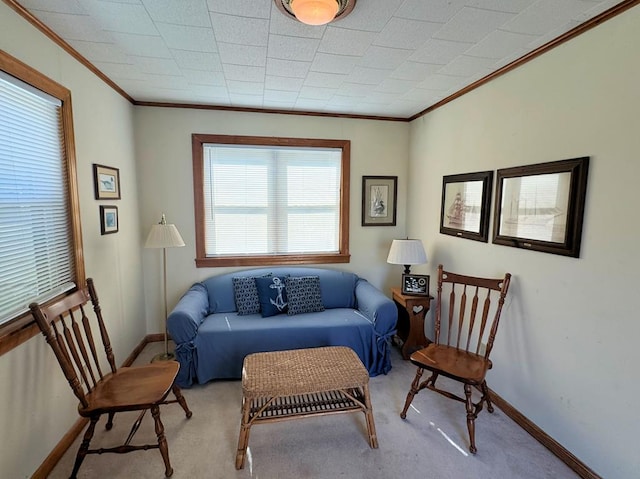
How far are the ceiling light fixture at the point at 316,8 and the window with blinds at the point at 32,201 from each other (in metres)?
1.35

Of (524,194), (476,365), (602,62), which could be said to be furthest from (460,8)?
(476,365)

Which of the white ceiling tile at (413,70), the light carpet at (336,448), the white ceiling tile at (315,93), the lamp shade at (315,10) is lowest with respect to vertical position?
the light carpet at (336,448)

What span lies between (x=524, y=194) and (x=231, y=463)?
2.45 metres

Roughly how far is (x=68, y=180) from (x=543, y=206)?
2.95 meters

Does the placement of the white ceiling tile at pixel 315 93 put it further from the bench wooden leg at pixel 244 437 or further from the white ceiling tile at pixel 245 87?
the bench wooden leg at pixel 244 437

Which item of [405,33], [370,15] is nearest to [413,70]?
[405,33]

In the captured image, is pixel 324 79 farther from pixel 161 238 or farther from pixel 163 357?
pixel 163 357

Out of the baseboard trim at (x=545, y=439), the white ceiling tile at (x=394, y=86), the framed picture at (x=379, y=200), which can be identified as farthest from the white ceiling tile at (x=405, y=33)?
the baseboard trim at (x=545, y=439)

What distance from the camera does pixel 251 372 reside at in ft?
6.68

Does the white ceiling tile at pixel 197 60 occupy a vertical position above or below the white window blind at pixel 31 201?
above

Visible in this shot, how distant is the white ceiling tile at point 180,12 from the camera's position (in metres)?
1.55

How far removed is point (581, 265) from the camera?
1762 millimetres

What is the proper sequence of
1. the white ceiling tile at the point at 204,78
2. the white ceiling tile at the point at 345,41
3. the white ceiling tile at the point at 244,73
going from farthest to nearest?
the white ceiling tile at the point at 204,78 → the white ceiling tile at the point at 244,73 → the white ceiling tile at the point at 345,41

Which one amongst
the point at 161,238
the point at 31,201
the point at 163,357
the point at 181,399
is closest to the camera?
the point at 31,201
